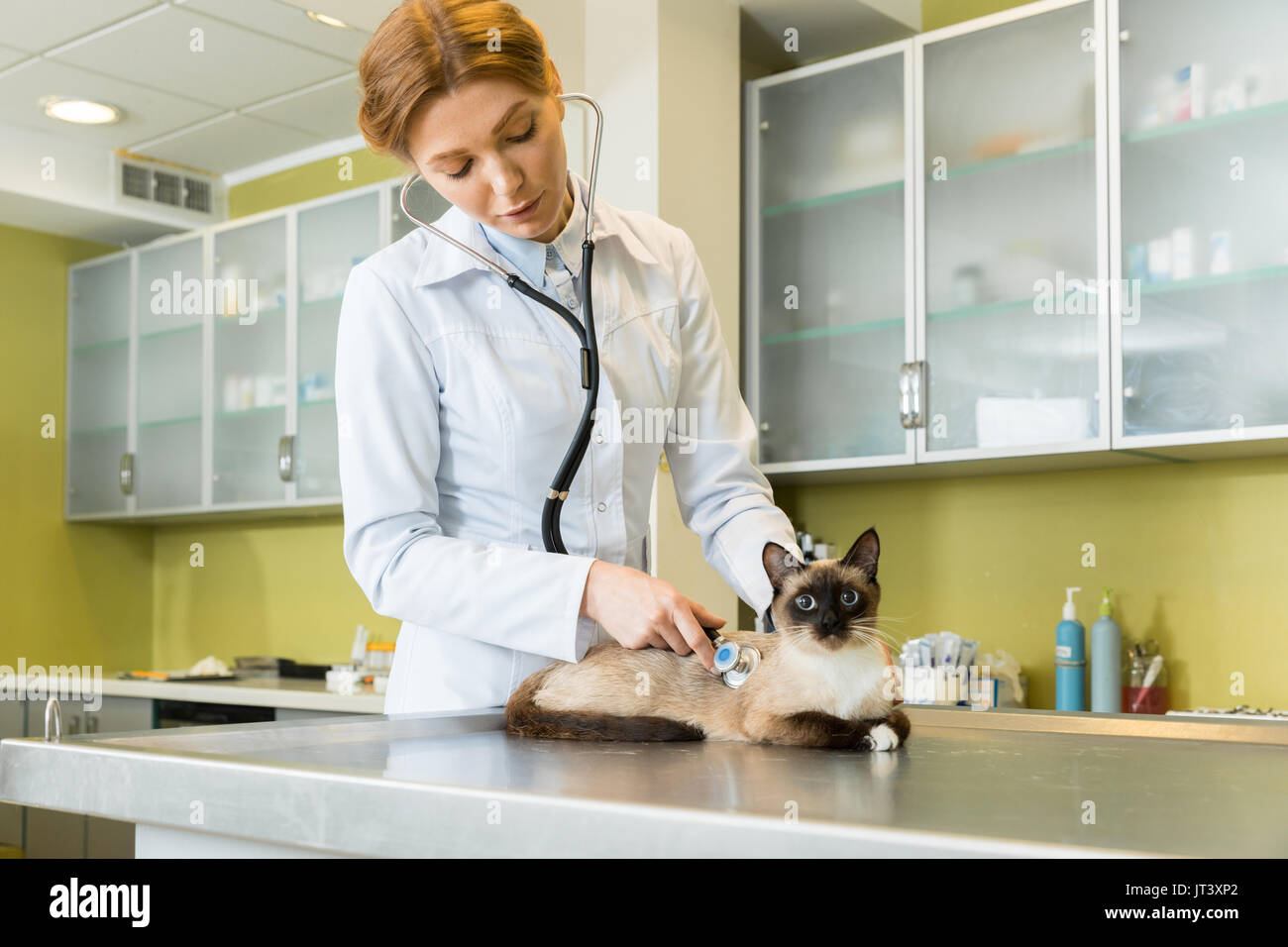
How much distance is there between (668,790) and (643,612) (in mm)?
306

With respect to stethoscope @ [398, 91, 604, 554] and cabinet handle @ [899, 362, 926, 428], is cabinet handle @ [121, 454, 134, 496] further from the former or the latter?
stethoscope @ [398, 91, 604, 554]

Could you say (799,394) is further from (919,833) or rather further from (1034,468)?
(919,833)

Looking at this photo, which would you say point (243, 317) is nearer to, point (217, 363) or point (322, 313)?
point (217, 363)

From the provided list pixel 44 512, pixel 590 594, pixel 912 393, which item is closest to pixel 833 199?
pixel 912 393

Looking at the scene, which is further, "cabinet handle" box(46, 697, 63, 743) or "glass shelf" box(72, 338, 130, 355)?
"glass shelf" box(72, 338, 130, 355)

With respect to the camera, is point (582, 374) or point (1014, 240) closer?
point (582, 374)

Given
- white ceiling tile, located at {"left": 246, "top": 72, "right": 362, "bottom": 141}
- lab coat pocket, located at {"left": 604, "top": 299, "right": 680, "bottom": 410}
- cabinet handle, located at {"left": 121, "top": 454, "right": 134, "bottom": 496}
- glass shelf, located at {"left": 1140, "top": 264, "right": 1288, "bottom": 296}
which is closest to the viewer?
lab coat pocket, located at {"left": 604, "top": 299, "right": 680, "bottom": 410}

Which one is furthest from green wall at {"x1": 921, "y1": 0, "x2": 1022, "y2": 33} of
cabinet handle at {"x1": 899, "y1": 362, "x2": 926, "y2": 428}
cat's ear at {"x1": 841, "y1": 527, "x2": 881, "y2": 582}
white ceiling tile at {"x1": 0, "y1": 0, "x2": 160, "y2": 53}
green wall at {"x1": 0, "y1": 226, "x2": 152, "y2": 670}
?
green wall at {"x1": 0, "y1": 226, "x2": 152, "y2": 670}

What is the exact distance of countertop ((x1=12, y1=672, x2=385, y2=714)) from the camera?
10.4 ft

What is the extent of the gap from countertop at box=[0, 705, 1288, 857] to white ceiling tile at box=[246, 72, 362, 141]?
122 inches

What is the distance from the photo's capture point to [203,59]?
3.47m

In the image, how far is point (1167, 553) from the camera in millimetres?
2838
